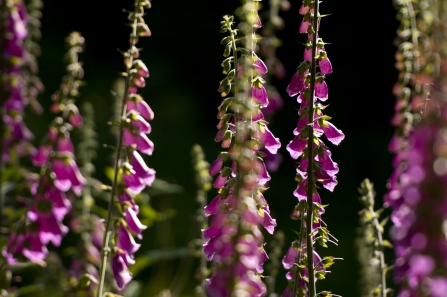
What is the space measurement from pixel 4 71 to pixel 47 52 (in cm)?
674

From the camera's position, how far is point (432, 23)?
959 millimetres

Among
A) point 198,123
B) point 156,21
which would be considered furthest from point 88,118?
point 156,21

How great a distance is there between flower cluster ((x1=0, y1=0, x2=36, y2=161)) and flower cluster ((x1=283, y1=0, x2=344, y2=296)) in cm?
130

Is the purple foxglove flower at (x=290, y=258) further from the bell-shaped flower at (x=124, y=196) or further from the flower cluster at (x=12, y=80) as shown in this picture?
the flower cluster at (x=12, y=80)

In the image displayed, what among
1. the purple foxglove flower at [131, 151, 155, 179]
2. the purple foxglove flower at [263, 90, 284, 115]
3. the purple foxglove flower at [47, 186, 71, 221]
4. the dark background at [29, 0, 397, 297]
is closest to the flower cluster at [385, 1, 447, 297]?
the purple foxglove flower at [131, 151, 155, 179]

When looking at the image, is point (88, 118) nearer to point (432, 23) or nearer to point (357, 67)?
point (432, 23)

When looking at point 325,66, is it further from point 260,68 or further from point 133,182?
point 133,182

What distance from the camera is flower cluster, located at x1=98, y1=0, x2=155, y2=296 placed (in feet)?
5.90

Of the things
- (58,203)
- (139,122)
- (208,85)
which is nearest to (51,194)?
(58,203)

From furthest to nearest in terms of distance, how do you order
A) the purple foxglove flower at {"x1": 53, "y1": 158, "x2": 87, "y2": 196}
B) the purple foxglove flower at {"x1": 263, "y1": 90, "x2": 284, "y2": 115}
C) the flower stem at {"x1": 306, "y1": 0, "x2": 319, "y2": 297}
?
the purple foxglove flower at {"x1": 263, "y1": 90, "x2": 284, "y2": 115}, the purple foxglove flower at {"x1": 53, "y1": 158, "x2": 87, "y2": 196}, the flower stem at {"x1": 306, "y1": 0, "x2": 319, "y2": 297}

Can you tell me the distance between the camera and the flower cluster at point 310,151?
1.57 meters

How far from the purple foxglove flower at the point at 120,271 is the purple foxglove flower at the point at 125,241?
0.04 meters

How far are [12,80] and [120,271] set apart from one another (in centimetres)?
114

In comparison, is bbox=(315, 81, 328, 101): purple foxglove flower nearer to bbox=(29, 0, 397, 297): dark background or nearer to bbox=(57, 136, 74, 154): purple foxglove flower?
bbox=(57, 136, 74, 154): purple foxglove flower
